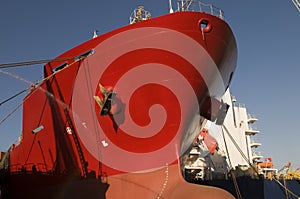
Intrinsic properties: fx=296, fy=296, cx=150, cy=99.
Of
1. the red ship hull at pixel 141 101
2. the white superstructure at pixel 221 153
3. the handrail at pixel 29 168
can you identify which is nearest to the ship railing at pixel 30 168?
the handrail at pixel 29 168

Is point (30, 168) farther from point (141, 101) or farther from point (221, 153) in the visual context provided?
point (221, 153)

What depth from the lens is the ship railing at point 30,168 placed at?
10.5 m

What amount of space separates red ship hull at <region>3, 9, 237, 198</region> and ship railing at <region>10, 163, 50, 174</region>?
1.38 m

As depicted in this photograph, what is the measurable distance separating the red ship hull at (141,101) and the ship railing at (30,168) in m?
1.38

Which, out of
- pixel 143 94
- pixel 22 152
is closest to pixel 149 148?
pixel 143 94

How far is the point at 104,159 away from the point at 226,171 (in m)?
12.4

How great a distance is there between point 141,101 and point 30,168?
5.74 meters

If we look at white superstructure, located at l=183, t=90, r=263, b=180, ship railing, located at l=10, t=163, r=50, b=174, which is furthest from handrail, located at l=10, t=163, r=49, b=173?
white superstructure, located at l=183, t=90, r=263, b=180

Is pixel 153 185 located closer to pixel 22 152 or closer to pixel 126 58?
pixel 126 58

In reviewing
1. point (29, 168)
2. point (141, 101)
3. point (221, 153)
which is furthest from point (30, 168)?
point (221, 153)

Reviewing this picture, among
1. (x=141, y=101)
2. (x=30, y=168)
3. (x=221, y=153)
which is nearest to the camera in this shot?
(x=141, y=101)

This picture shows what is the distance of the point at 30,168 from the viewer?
1116 centimetres

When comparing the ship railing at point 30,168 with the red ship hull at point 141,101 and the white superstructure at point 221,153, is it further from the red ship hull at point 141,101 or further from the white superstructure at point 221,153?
the white superstructure at point 221,153

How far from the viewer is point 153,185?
7.89 meters
